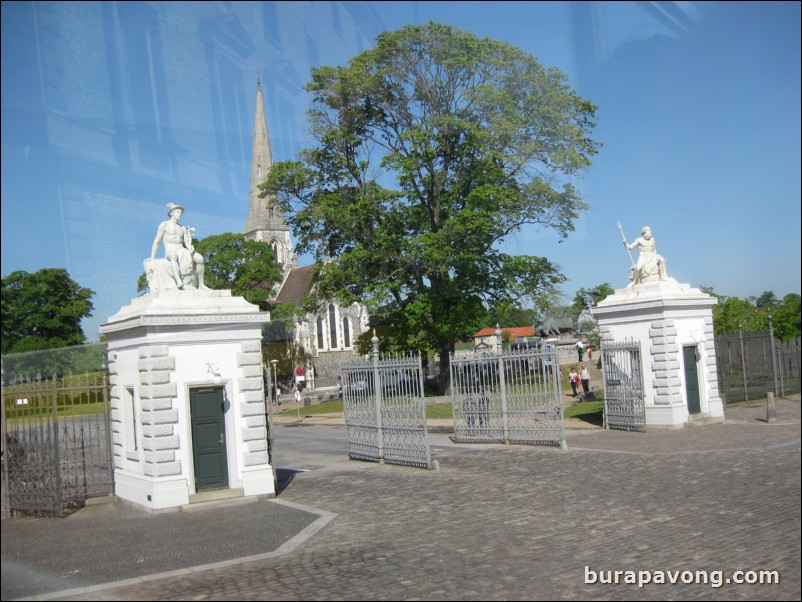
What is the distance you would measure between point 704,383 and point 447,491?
10.4 meters

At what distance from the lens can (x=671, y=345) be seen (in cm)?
1994

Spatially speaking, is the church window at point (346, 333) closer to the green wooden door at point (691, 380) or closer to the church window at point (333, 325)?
the church window at point (333, 325)

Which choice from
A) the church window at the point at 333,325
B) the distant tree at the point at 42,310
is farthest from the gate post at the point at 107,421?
the church window at the point at 333,325

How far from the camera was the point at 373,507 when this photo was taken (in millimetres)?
12555

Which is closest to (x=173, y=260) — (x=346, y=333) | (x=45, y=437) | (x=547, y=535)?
(x=45, y=437)

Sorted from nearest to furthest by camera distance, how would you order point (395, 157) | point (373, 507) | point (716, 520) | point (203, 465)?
point (716, 520), point (373, 507), point (203, 465), point (395, 157)

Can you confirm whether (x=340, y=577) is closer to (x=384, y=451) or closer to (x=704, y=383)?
(x=384, y=451)

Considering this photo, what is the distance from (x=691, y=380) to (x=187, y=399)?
13797mm

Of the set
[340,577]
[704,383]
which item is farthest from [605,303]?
[340,577]

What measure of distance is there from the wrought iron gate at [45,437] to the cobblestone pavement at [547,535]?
5.00ft

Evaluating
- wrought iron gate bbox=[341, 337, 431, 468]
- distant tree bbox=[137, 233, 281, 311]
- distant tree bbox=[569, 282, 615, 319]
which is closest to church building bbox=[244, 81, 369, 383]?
distant tree bbox=[137, 233, 281, 311]

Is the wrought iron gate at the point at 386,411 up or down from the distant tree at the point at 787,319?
down

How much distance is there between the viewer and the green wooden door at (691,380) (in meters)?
20.3

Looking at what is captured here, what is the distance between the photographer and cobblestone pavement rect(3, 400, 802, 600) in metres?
7.44
